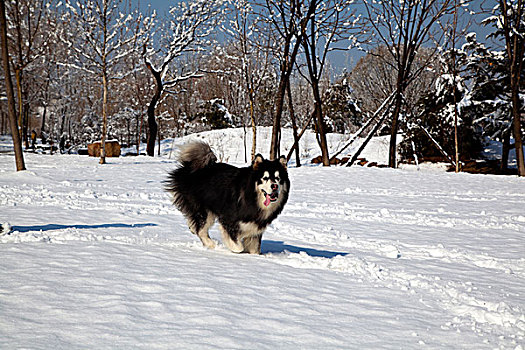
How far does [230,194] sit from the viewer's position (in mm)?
5023

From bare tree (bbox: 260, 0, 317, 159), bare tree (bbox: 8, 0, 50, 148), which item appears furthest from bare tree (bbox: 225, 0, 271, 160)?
bare tree (bbox: 8, 0, 50, 148)

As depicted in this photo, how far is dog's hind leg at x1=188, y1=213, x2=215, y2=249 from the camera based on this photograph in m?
5.30

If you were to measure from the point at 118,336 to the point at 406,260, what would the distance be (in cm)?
410

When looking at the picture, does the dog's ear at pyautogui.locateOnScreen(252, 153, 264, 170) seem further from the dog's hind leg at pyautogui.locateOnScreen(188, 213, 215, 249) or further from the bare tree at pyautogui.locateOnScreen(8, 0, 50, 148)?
the bare tree at pyautogui.locateOnScreen(8, 0, 50, 148)

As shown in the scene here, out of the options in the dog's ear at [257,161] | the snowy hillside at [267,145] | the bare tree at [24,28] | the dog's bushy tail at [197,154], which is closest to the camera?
the dog's ear at [257,161]

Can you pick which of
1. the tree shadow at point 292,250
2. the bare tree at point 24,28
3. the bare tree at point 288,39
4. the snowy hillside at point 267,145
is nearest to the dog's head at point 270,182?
the tree shadow at point 292,250

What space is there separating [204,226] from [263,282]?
1.96 meters

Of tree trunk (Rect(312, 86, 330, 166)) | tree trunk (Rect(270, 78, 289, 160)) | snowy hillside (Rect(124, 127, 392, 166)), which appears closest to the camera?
tree trunk (Rect(270, 78, 289, 160))

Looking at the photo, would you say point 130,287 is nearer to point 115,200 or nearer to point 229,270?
point 229,270

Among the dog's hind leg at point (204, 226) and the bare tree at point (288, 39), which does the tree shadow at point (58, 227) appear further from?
the bare tree at point (288, 39)

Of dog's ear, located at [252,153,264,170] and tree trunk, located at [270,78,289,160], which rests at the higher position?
tree trunk, located at [270,78,289,160]

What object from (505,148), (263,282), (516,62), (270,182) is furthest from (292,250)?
(505,148)

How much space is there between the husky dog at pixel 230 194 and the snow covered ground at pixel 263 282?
308mm

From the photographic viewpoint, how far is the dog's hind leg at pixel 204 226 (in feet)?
17.4
